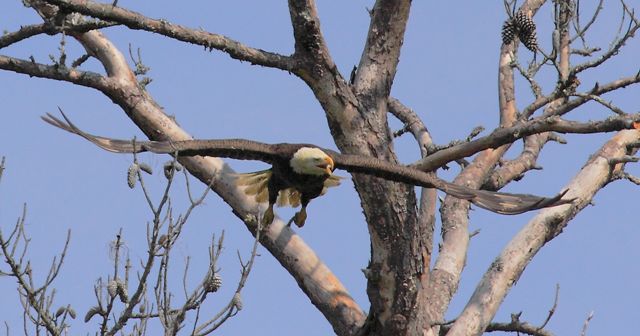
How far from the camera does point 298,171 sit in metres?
8.20

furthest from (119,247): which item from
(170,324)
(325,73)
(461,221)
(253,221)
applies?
(461,221)

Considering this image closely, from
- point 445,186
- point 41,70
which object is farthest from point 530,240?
point 41,70

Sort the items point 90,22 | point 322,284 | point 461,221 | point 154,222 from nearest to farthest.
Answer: point 154,222 < point 90,22 < point 322,284 < point 461,221

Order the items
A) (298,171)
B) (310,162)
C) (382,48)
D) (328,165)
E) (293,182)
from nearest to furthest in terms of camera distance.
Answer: (382,48)
(328,165)
(310,162)
(298,171)
(293,182)

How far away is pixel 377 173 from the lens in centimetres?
706

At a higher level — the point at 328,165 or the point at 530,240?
the point at 328,165

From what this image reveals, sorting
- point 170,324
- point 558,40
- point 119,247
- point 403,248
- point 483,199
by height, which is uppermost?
point 558,40

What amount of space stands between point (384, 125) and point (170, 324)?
244 centimetres

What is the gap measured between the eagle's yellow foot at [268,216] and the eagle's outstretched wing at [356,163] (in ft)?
1.80

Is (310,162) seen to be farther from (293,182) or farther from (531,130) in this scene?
(531,130)

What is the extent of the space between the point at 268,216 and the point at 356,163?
60.0 inches

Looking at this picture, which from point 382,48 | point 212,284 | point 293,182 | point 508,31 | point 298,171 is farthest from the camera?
point 508,31

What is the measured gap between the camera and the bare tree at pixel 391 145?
6.86 meters

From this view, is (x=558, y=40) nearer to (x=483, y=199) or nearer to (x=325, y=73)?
(x=483, y=199)
